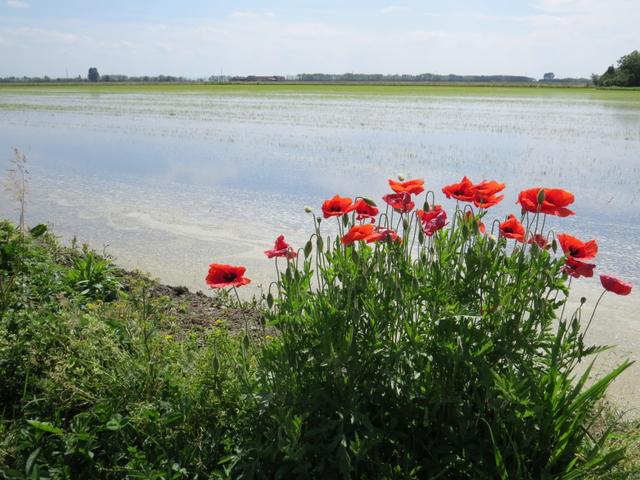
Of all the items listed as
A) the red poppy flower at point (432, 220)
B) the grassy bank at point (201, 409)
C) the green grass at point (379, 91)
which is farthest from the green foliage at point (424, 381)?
the green grass at point (379, 91)

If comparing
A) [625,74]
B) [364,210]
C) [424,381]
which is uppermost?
[625,74]

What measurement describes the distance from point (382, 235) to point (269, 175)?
27.5 feet

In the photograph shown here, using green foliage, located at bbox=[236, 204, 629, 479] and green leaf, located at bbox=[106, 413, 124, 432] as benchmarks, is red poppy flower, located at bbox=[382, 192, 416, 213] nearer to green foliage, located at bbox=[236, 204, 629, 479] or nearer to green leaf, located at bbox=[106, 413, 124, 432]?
green foliage, located at bbox=[236, 204, 629, 479]

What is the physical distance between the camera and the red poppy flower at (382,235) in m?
2.32

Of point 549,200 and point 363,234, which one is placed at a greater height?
point 549,200

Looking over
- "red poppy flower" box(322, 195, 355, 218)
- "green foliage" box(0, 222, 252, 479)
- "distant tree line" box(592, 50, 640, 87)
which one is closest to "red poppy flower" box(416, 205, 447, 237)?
"red poppy flower" box(322, 195, 355, 218)

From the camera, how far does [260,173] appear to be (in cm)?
1084

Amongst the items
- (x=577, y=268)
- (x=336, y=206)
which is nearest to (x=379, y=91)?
(x=336, y=206)

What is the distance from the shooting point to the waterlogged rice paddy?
6.27m

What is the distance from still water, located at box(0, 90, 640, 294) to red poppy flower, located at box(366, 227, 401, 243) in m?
3.09

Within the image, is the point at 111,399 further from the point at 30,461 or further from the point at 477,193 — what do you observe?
the point at 477,193

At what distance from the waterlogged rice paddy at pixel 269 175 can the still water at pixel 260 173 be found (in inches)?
1.2

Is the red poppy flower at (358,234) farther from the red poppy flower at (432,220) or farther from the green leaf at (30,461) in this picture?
the green leaf at (30,461)

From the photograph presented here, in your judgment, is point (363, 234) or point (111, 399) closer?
point (363, 234)
